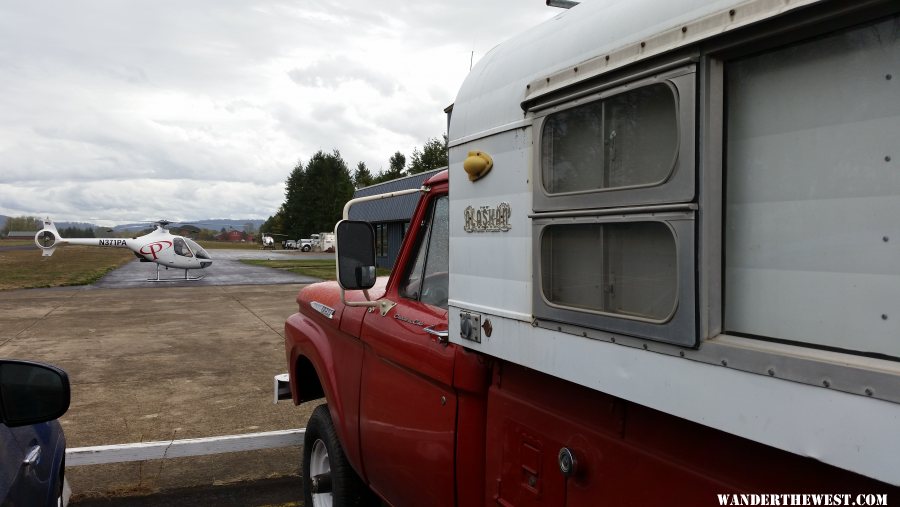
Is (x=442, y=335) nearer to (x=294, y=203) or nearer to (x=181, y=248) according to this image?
(x=181, y=248)

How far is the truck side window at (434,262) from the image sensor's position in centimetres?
285

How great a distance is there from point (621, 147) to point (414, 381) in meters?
1.41

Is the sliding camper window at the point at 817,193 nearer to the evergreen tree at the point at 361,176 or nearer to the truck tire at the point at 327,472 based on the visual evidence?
the truck tire at the point at 327,472

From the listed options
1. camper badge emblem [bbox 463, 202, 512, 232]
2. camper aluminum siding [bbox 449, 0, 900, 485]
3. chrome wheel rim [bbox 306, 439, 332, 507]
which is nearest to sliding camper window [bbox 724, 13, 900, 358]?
camper aluminum siding [bbox 449, 0, 900, 485]

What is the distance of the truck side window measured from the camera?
2854 mm

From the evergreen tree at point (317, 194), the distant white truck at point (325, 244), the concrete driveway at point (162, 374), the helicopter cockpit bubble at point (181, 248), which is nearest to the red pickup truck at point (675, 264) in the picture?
the concrete driveway at point (162, 374)

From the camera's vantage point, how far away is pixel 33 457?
243 centimetres

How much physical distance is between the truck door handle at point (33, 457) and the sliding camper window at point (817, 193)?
2.53 meters

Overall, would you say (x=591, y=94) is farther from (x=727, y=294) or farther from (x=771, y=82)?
(x=727, y=294)

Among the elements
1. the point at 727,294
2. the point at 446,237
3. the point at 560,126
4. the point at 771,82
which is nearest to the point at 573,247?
the point at 560,126

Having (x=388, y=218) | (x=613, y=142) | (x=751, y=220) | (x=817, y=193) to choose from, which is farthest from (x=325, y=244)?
(x=817, y=193)

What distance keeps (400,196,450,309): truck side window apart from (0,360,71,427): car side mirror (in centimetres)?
150

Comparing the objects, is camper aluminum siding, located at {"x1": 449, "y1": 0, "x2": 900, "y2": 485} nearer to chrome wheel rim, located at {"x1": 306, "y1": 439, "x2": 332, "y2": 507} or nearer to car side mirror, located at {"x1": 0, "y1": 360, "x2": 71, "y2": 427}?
car side mirror, located at {"x1": 0, "y1": 360, "x2": 71, "y2": 427}

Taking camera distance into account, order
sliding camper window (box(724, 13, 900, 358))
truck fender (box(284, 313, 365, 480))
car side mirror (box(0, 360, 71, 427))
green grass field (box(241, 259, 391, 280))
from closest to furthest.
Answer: sliding camper window (box(724, 13, 900, 358))
car side mirror (box(0, 360, 71, 427))
truck fender (box(284, 313, 365, 480))
green grass field (box(241, 259, 391, 280))
